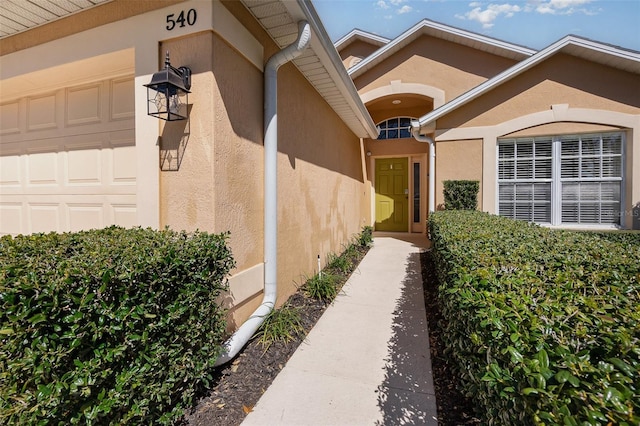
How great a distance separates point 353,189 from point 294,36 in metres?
5.22

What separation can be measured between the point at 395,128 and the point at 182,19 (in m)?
8.70

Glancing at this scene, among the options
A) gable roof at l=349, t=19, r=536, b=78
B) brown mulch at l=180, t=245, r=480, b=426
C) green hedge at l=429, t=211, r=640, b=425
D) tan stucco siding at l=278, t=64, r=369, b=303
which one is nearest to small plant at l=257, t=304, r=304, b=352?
brown mulch at l=180, t=245, r=480, b=426

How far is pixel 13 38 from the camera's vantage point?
11.7ft

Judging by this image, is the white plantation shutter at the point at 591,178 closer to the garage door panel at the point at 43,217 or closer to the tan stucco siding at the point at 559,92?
the tan stucco siding at the point at 559,92

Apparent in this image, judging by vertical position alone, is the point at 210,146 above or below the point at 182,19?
below

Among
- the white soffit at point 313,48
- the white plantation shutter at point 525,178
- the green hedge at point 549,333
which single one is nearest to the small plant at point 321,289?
the green hedge at point 549,333

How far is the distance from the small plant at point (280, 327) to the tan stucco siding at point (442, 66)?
8499 millimetres

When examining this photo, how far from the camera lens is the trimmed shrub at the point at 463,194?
741 cm

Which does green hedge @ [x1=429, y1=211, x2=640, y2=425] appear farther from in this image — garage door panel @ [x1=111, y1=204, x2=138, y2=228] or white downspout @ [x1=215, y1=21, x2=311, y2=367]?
garage door panel @ [x1=111, y1=204, x2=138, y2=228]

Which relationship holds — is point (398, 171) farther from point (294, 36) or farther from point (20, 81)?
point (20, 81)

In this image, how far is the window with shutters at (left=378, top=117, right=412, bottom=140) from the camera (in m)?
10.3

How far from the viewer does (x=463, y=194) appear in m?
7.43

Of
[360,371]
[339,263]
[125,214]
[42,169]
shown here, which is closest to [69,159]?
[42,169]

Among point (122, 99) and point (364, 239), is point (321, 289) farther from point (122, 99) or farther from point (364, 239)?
point (364, 239)
